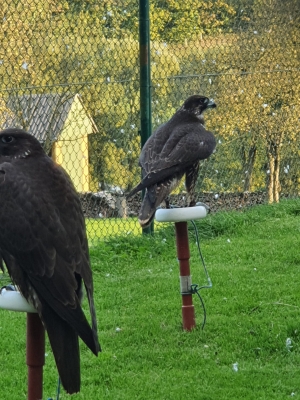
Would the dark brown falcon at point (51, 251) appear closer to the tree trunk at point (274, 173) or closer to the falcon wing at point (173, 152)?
the falcon wing at point (173, 152)

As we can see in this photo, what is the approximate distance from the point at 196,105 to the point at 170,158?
2.72 ft

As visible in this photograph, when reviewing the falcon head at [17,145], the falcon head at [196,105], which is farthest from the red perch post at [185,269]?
the falcon head at [17,145]

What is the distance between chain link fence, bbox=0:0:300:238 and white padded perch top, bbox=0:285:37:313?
12.3 feet

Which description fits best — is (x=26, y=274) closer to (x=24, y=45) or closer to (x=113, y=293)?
(x=113, y=293)

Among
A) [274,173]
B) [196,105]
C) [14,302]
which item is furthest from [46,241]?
[274,173]

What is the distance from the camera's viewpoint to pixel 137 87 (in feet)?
23.7

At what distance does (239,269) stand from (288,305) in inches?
40.3

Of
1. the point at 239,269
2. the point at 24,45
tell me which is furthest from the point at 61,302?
the point at 24,45

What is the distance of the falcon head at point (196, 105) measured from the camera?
543 cm

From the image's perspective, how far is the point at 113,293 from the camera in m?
5.64

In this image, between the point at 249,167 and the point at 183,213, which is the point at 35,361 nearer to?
the point at 183,213

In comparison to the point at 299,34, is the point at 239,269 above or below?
below

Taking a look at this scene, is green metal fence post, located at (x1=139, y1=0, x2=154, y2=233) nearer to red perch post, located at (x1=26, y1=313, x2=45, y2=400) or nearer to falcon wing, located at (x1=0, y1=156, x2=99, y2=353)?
falcon wing, located at (x1=0, y1=156, x2=99, y2=353)

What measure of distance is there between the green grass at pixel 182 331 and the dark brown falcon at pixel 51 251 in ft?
3.37
